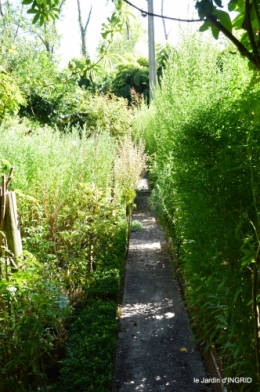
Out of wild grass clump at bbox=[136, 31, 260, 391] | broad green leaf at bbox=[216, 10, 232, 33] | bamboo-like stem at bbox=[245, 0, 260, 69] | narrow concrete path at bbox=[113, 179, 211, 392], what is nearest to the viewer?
bamboo-like stem at bbox=[245, 0, 260, 69]

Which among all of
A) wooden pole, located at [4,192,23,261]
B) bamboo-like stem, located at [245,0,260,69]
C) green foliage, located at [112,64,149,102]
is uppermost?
green foliage, located at [112,64,149,102]

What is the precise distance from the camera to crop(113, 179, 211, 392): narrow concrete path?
9.02ft

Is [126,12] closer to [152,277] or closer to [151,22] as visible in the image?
[152,277]

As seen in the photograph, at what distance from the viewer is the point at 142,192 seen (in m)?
9.48

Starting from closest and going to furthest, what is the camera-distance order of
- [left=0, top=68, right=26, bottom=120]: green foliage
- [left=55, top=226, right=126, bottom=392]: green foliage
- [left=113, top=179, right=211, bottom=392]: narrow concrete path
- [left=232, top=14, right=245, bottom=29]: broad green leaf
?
[left=232, top=14, right=245, bottom=29]: broad green leaf, [left=55, top=226, right=126, bottom=392]: green foliage, [left=113, top=179, right=211, bottom=392]: narrow concrete path, [left=0, top=68, right=26, bottom=120]: green foliage

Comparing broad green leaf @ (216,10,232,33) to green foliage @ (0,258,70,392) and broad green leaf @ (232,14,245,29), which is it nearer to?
Result: broad green leaf @ (232,14,245,29)

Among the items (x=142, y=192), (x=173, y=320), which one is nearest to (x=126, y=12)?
(x=173, y=320)

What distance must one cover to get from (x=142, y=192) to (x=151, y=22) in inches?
295

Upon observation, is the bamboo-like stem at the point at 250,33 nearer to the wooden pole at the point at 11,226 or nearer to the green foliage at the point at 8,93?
the wooden pole at the point at 11,226

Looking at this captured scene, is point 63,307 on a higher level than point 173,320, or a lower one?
higher

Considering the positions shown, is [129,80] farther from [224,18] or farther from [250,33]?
[250,33]

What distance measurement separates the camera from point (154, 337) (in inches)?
132

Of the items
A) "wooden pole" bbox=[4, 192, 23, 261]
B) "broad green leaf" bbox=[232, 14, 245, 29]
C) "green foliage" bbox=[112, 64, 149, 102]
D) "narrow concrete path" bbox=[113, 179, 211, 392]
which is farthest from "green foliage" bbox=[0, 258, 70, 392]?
"green foliage" bbox=[112, 64, 149, 102]

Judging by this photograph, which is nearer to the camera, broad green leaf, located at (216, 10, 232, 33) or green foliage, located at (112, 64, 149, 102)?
broad green leaf, located at (216, 10, 232, 33)
